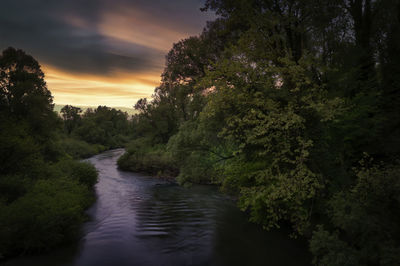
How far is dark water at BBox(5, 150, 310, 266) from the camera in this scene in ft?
39.7

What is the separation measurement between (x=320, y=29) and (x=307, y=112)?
26.6 ft

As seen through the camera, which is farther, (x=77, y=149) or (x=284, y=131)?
(x=77, y=149)

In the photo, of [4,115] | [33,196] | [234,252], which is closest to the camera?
[234,252]

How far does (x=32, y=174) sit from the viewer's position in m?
18.7

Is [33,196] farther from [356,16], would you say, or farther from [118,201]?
[356,16]

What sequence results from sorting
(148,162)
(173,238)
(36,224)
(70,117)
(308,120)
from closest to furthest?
1. (308,120)
2. (36,224)
3. (173,238)
4. (148,162)
5. (70,117)

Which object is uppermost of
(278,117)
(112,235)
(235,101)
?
(235,101)

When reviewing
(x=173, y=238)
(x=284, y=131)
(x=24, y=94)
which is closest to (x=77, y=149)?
(x=24, y=94)

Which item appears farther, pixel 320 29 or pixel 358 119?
pixel 320 29

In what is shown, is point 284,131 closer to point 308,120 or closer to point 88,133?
point 308,120

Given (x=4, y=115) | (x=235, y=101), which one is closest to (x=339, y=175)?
(x=235, y=101)

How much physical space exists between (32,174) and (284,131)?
19392mm

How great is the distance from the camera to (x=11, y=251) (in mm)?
12039

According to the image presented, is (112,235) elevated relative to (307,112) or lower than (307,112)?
lower
